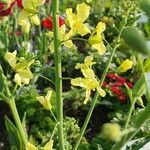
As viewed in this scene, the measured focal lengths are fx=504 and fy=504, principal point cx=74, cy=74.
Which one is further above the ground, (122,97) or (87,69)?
(87,69)

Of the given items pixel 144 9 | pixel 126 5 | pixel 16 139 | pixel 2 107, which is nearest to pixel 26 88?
pixel 2 107

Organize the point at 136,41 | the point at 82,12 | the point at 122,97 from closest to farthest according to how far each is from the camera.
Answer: the point at 136,41 < the point at 82,12 < the point at 122,97

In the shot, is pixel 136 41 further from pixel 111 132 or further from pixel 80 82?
pixel 80 82

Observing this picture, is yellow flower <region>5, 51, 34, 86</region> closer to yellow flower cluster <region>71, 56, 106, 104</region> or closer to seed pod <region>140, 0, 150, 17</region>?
yellow flower cluster <region>71, 56, 106, 104</region>

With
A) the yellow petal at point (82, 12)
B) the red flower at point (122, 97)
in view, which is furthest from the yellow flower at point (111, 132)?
the red flower at point (122, 97)

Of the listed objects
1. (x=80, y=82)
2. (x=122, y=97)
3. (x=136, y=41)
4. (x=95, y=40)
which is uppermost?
(x=136, y=41)

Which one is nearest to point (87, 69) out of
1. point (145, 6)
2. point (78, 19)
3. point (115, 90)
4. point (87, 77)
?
point (87, 77)

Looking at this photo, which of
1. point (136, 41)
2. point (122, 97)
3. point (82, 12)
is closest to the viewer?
point (136, 41)

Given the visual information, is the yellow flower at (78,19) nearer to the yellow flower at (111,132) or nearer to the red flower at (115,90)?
the yellow flower at (111,132)

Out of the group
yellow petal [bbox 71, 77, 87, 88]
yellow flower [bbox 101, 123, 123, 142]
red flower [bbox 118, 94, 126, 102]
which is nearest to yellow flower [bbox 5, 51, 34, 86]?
yellow petal [bbox 71, 77, 87, 88]
